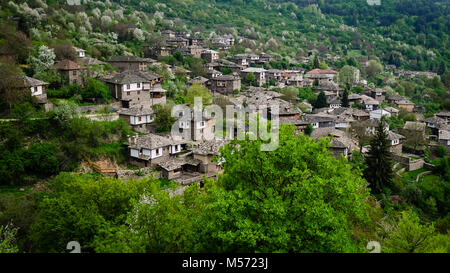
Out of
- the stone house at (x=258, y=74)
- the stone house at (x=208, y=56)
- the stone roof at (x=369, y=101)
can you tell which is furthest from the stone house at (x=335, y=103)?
the stone house at (x=208, y=56)

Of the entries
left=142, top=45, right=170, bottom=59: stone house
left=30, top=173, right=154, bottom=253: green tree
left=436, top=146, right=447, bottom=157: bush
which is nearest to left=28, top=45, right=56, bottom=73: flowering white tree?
left=142, top=45, right=170, bottom=59: stone house

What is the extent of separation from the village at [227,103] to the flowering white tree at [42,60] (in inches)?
29.7

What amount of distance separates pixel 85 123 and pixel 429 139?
129 ft

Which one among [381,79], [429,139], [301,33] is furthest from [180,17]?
[429,139]

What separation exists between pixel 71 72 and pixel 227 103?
52.9 feet

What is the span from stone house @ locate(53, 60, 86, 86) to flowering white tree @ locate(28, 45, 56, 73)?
0.67 meters

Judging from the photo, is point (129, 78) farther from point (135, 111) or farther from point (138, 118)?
point (138, 118)

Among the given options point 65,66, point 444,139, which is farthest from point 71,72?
point 444,139

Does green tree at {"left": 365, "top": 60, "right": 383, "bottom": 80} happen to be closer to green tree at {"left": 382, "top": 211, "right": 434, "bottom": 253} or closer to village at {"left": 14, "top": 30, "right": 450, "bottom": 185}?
village at {"left": 14, "top": 30, "right": 450, "bottom": 185}

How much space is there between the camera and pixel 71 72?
33.9 m

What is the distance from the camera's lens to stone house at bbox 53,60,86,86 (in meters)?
33.6

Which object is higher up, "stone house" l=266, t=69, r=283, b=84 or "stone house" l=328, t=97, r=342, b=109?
"stone house" l=266, t=69, r=283, b=84

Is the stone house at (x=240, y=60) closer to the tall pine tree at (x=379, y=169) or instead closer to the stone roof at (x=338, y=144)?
the stone roof at (x=338, y=144)

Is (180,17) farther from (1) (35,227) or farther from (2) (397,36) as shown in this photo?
(1) (35,227)
